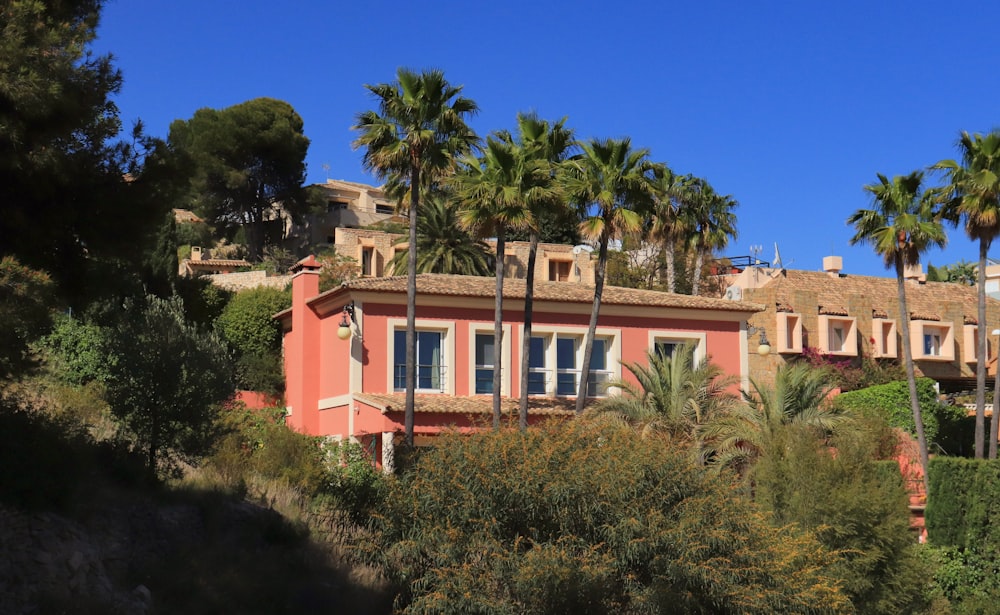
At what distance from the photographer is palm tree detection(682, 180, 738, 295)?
152ft

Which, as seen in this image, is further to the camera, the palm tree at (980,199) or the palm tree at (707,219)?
the palm tree at (707,219)

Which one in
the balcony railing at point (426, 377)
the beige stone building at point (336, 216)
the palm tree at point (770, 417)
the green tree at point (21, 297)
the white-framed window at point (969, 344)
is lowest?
the palm tree at point (770, 417)

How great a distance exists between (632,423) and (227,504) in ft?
34.6

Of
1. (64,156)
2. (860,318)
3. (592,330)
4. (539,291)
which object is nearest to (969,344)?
(860,318)

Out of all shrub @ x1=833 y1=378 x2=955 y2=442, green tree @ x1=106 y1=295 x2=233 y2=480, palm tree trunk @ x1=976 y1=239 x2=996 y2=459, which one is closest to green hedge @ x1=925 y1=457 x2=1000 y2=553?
palm tree trunk @ x1=976 y1=239 x2=996 y2=459

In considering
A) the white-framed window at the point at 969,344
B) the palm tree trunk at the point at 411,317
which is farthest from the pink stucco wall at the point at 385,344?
the white-framed window at the point at 969,344

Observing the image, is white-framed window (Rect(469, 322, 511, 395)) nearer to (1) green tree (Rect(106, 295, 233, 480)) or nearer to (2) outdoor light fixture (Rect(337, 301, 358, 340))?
(2) outdoor light fixture (Rect(337, 301, 358, 340))

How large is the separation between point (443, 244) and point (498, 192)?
20516 millimetres

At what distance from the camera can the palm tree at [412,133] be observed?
25.4 metres

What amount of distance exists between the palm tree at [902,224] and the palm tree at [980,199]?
2.46 ft

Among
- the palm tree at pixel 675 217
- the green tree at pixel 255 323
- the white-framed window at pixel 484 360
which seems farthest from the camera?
the palm tree at pixel 675 217

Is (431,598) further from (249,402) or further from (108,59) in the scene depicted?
(249,402)

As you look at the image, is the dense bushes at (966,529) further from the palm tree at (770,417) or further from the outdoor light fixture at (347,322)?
the outdoor light fixture at (347,322)

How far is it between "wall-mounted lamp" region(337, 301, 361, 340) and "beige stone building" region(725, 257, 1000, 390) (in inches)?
779
